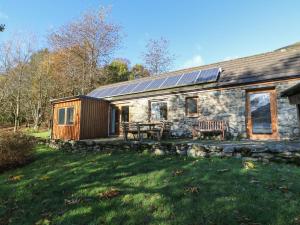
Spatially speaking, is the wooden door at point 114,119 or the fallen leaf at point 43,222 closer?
the fallen leaf at point 43,222

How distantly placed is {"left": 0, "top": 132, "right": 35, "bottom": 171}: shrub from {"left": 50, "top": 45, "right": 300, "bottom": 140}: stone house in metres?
6.10

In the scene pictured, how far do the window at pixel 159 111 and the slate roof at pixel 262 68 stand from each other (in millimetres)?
3407

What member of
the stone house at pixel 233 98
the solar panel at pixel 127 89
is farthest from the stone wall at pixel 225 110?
the solar panel at pixel 127 89

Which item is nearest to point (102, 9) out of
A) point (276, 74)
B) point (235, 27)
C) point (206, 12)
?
point (206, 12)

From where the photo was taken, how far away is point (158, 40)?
30.7m

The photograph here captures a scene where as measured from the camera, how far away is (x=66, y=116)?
13188 millimetres

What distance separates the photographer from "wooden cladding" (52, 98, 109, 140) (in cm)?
1236

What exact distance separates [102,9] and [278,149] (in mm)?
26783

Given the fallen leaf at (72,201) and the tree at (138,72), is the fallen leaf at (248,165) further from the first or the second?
the tree at (138,72)

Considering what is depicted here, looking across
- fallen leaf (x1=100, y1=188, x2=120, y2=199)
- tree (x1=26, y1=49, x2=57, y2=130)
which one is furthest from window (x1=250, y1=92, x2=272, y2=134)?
tree (x1=26, y1=49, x2=57, y2=130)

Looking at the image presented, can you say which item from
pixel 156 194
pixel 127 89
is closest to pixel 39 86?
pixel 127 89

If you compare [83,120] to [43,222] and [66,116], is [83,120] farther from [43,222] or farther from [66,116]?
[43,222]

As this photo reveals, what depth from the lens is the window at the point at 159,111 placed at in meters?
12.8

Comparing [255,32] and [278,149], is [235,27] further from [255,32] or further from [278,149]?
[278,149]
